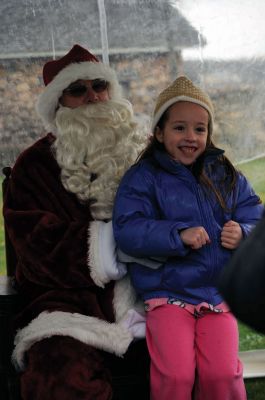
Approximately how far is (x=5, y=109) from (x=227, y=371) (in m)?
1.82

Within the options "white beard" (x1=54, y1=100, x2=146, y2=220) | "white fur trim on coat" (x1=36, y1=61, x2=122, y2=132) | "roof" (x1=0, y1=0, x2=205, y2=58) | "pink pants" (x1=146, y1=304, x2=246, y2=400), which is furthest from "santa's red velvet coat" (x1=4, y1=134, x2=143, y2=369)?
"roof" (x1=0, y1=0, x2=205, y2=58)

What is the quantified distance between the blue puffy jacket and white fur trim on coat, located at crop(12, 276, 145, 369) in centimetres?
16

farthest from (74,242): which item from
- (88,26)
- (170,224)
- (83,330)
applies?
(88,26)

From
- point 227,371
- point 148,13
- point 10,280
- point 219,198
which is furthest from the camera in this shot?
point 148,13

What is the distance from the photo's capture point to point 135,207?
305cm

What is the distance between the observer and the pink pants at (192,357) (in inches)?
114

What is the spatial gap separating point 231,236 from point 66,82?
118 cm

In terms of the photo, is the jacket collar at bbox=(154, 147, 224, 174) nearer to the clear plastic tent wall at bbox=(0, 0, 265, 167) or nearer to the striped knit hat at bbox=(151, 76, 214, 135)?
the striped knit hat at bbox=(151, 76, 214, 135)

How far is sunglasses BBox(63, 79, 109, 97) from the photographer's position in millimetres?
3623

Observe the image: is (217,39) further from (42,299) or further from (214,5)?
(42,299)

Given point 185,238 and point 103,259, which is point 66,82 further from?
point 185,238

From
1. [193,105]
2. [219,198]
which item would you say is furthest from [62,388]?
[193,105]

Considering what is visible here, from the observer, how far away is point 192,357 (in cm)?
293

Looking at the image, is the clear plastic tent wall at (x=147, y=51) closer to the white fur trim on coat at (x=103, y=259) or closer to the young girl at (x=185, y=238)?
the young girl at (x=185, y=238)
